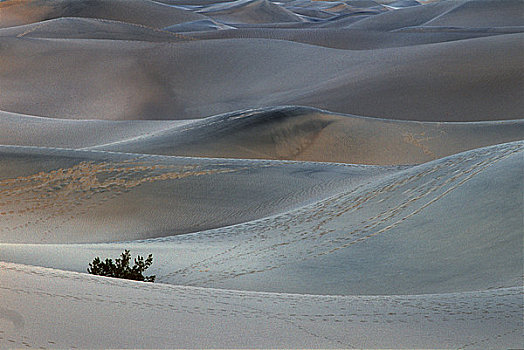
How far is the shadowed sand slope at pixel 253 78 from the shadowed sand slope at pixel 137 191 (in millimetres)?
8595

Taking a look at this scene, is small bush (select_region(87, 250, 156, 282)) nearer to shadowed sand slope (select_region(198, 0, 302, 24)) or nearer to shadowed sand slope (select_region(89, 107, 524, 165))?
shadowed sand slope (select_region(89, 107, 524, 165))

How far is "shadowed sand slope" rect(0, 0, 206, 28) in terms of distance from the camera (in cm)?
4244

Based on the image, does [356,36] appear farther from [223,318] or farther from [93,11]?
[223,318]

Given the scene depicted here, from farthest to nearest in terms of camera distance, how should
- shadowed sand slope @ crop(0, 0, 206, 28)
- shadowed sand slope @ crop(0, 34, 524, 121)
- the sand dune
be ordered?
1. shadowed sand slope @ crop(0, 0, 206, 28)
2. shadowed sand slope @ crop(0, 34, 524, 121)
3. the sand dune

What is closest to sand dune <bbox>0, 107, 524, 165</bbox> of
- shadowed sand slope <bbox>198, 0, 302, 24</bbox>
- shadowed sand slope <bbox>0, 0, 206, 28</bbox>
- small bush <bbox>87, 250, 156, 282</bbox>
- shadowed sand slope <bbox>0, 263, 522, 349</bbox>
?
small bush <bbox>87, 250, 156, 282</bbox>

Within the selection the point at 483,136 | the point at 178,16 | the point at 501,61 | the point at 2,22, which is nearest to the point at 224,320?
the point at 483,136

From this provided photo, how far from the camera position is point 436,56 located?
19.6 m

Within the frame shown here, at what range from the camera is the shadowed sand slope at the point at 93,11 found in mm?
42438

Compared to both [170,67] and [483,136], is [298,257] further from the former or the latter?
[170,67]

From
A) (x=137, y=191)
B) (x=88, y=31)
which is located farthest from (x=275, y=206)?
(x=88, y=31)

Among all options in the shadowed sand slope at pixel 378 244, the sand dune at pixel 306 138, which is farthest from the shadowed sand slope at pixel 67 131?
the shadowed sand slope at pixel 378 244

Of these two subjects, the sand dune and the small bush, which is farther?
the sand dune

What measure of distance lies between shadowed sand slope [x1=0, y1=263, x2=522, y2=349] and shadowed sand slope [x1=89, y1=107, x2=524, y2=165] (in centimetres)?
776

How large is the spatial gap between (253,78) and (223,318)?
63.1 feet
